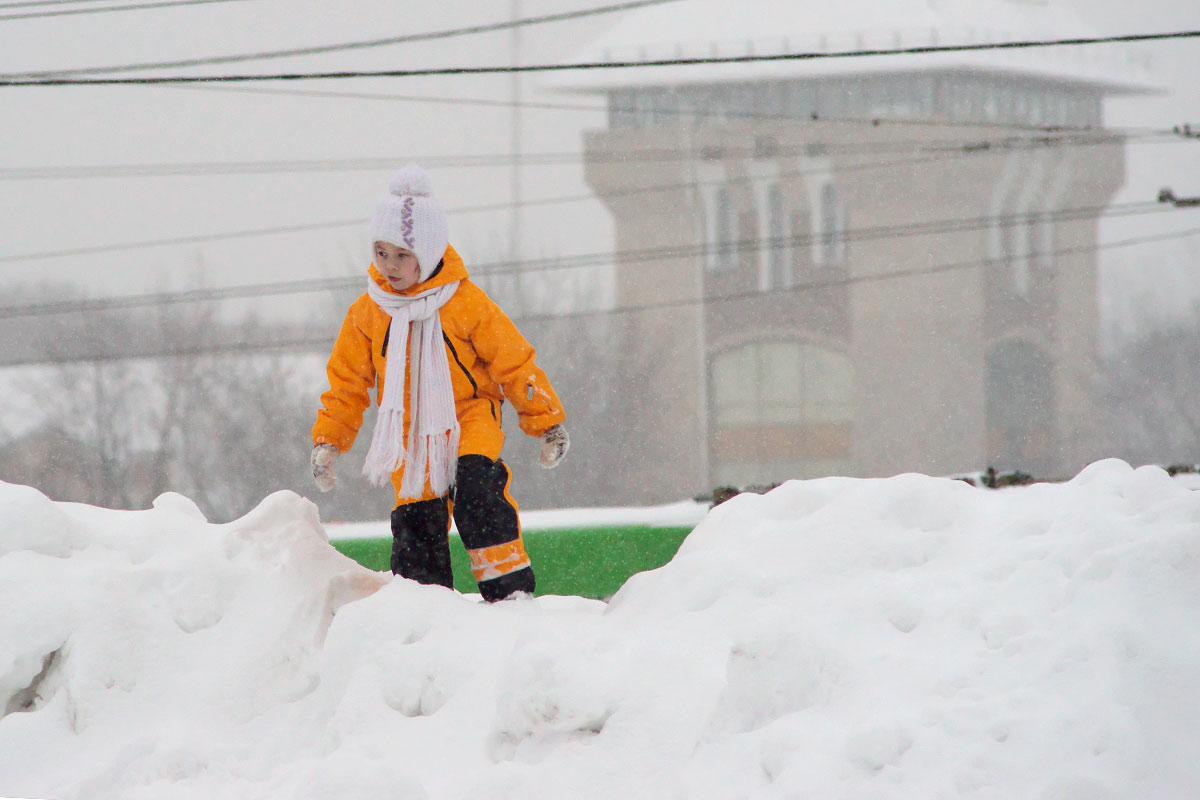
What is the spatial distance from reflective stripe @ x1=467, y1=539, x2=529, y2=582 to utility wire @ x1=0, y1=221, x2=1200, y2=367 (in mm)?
12048

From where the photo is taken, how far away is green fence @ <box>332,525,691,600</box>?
352cm

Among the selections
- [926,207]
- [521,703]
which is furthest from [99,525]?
[926,207]

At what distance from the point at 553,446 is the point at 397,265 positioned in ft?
1.83

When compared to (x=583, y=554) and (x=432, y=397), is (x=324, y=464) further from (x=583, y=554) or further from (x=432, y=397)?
(x=583, y=554)

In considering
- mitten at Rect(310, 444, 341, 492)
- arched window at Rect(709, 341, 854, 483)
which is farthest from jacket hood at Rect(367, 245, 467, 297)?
arched window at Rect(709, 341, 854, 483)

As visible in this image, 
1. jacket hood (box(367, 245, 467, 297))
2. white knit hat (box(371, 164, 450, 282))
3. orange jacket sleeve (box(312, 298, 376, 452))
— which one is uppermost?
white knit hat (box(371, 164, 450, 282))

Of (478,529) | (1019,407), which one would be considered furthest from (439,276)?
(1019,407)

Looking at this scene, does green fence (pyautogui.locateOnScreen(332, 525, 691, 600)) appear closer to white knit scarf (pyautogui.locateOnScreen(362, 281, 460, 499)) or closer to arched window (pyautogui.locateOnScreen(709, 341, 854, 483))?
white knit scarf (pyautogui.locateOnScreen(362, 281, 460, 499))

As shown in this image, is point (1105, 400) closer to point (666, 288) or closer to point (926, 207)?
point (926, 207)

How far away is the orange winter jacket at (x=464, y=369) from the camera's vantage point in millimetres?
2412

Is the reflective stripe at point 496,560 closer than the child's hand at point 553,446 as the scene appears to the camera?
Yes

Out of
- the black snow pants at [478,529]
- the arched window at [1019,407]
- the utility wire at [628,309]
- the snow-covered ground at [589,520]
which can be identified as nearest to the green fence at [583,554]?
the snow-covered ground at [589,520]

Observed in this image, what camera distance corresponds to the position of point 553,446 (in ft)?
8.05

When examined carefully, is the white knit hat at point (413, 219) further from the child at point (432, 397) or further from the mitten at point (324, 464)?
the mitten at point (324, 464)
